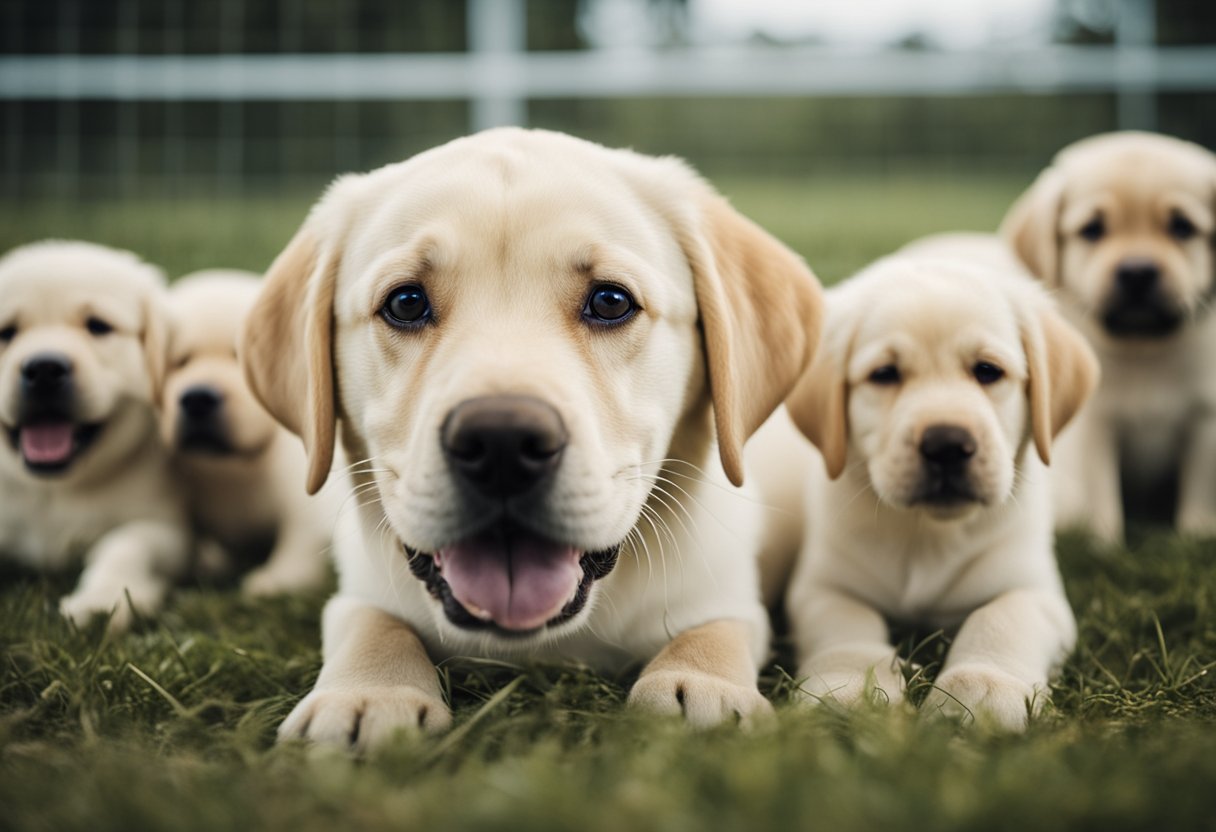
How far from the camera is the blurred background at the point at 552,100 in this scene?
35.4 ft

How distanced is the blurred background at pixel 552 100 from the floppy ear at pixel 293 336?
6.76m

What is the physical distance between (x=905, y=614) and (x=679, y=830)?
1.78 meters

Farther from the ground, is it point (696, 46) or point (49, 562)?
point (696, 46)

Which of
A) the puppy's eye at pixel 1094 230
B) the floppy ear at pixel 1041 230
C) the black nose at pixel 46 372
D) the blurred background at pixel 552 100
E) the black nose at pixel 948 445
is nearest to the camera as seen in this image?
the black nose at pixel 948 445

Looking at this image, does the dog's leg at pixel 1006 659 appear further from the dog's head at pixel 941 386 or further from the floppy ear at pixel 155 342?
the floppy ear at pixel 155 342

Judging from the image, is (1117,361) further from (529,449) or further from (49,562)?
(49,562)

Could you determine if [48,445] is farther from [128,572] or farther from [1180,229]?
[1180,229]

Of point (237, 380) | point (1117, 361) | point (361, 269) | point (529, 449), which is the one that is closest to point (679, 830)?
point (529, 449)

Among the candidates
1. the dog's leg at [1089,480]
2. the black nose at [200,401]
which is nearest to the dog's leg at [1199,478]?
the dog's leg at [1089,480]

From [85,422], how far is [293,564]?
0.83 m

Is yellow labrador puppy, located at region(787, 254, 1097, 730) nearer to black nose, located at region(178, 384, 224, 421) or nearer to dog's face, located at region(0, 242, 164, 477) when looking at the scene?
black nose, located at region(178, 384, 224, 421)

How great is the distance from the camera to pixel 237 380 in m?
3.85

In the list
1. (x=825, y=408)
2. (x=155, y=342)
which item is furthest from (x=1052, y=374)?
(x=155, y=342)

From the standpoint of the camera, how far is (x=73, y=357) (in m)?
3.58
